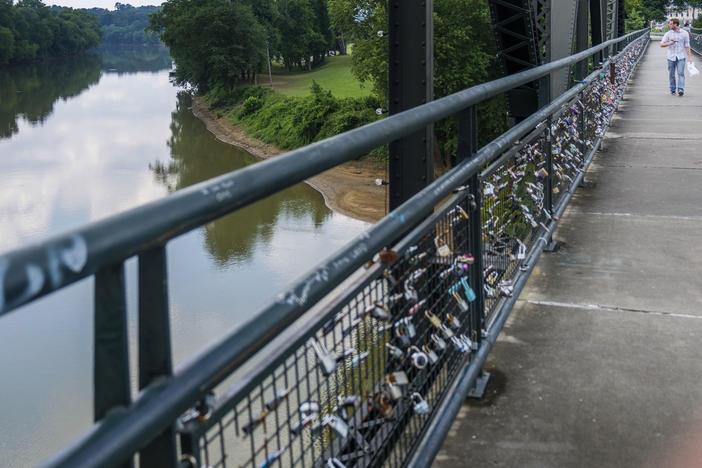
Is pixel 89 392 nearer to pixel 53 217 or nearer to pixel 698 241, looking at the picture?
pixel 698 241

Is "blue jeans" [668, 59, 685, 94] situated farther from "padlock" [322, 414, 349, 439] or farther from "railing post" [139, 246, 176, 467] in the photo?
"railing post" [139, 246, 176, 467]

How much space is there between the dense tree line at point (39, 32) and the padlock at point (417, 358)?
449 ft

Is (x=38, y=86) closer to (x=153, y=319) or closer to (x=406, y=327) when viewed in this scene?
(x=406, y=327)

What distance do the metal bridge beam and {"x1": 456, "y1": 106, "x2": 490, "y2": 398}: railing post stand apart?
1.46 metres

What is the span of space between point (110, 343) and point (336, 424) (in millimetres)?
1006

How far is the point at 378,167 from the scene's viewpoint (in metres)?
49.2

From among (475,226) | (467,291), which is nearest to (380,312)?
(467,291)

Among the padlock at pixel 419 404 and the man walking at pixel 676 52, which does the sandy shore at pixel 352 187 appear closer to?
the man walking at pixel 676 52

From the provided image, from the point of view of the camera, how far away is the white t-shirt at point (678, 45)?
15.4m

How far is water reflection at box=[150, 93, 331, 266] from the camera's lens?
37688 mm

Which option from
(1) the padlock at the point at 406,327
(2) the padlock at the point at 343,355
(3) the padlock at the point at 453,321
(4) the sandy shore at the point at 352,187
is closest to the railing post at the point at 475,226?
(3) the padlock at the point at 453,321

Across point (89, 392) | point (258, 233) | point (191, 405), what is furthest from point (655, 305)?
point (258, 233)

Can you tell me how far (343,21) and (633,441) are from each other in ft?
127

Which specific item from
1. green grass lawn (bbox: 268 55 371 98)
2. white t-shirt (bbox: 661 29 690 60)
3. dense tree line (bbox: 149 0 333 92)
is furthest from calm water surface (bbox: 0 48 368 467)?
green grass lawn (bbox: 268 55 371 98)
